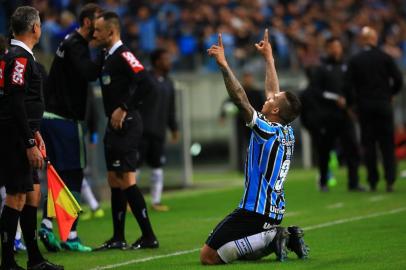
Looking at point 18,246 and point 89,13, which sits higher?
point 89,13

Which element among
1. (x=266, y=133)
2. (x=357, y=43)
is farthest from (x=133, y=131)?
→ (x=357, y=43)

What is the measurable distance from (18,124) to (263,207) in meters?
2.17

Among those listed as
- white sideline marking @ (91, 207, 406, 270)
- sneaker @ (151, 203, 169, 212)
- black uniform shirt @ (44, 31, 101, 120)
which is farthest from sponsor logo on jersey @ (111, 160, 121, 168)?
sneaker @ (151, 203, 169, 212)

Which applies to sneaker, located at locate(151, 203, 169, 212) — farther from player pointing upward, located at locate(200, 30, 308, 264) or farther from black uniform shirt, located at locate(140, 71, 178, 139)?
player pointing upward, located at locate(200, 30, 308, 264)

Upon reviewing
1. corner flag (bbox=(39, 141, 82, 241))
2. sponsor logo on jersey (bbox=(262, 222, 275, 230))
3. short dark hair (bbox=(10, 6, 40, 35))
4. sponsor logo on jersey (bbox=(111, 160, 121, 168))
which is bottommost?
sponsor logo on jersey (bbox=(262, 222, 275, 230))

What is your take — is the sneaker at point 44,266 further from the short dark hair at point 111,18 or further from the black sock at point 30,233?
the short dark hair at point 111,18

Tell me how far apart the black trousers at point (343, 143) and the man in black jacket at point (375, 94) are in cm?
31

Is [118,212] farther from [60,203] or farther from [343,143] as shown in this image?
[343,143]

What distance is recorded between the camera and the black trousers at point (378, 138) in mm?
15648

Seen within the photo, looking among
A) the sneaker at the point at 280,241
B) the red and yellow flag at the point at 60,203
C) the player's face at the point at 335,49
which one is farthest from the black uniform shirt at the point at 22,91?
the player's face at the point at 335,49

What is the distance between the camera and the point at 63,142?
10023 millimetres

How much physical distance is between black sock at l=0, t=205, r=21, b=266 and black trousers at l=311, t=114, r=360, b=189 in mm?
8762

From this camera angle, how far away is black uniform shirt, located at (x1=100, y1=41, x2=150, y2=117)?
388 inches

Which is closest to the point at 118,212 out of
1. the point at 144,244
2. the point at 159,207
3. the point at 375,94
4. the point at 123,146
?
Result: the point at 144,244
